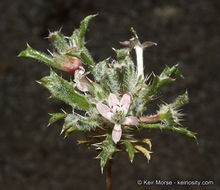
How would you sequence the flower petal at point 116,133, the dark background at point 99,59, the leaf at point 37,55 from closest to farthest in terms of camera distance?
the flower petal at point 116,133
the leaf at point 37,55
the dark background at point 99,59

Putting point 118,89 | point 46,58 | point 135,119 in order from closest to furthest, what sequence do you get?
1. point 135,119
2. point 118,89
3. point 46,58

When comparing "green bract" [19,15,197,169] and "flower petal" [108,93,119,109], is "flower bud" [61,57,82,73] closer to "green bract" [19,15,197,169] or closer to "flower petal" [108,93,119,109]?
"green bract" [19,15,197,169]

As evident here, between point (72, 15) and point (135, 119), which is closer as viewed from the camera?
point (135, 119)

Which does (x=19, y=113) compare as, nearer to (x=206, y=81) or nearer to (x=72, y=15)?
(x=72, y=15)

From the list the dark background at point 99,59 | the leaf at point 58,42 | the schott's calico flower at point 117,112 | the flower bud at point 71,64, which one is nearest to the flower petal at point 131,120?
the schott's calico flower at point 117,112

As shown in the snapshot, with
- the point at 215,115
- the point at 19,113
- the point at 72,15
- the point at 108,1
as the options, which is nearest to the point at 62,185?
the point at 19,113

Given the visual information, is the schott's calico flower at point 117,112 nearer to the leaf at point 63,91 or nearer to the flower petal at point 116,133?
the flower petal at point 116,133

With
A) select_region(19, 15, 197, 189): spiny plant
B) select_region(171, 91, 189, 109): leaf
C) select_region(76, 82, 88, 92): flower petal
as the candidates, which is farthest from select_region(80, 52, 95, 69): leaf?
select_region(171, 91, 189, 109): leaf
